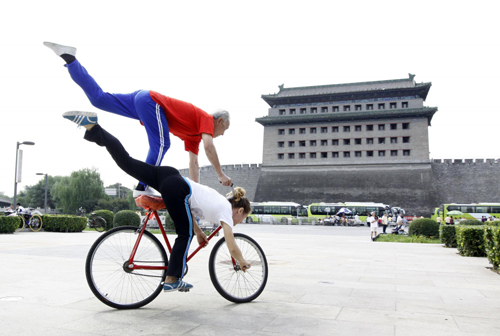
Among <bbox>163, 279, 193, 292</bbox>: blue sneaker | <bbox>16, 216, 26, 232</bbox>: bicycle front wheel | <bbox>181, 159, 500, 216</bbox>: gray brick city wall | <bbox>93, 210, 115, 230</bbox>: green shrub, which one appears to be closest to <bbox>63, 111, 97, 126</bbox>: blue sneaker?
<bbox>163, 279, 193, 292</bbox>: blue sneaker

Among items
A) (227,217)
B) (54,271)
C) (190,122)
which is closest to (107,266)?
(227,217)

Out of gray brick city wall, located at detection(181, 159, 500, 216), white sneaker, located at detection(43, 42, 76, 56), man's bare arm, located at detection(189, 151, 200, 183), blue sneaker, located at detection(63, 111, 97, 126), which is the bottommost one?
man's bare arm, located at detection(189, 151, 200, 183)

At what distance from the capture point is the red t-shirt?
3.33 metres

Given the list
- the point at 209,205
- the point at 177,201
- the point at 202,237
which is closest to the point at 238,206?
the point at 209,205

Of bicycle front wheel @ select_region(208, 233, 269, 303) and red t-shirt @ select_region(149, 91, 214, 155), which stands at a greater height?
red t-shirt @ select_region(149, 91, 214, 155)

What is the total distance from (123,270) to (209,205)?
879mm

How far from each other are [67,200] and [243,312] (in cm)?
5255

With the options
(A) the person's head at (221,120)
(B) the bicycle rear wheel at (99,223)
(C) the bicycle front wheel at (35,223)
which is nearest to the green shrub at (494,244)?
(A) the person's head at (221,120)

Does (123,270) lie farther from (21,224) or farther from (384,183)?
(384,183)

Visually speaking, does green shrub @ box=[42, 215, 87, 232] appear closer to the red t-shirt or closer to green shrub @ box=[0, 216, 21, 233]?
green shrub @ box=[0, 216, 21, 233]

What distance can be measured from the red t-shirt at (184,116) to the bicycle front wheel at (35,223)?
15.0m

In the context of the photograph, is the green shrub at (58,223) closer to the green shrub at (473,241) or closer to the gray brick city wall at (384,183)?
the green shrub at (473,241)

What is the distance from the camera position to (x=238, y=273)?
3434 mm

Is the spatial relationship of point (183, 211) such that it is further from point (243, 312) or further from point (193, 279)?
point (193, 279)
